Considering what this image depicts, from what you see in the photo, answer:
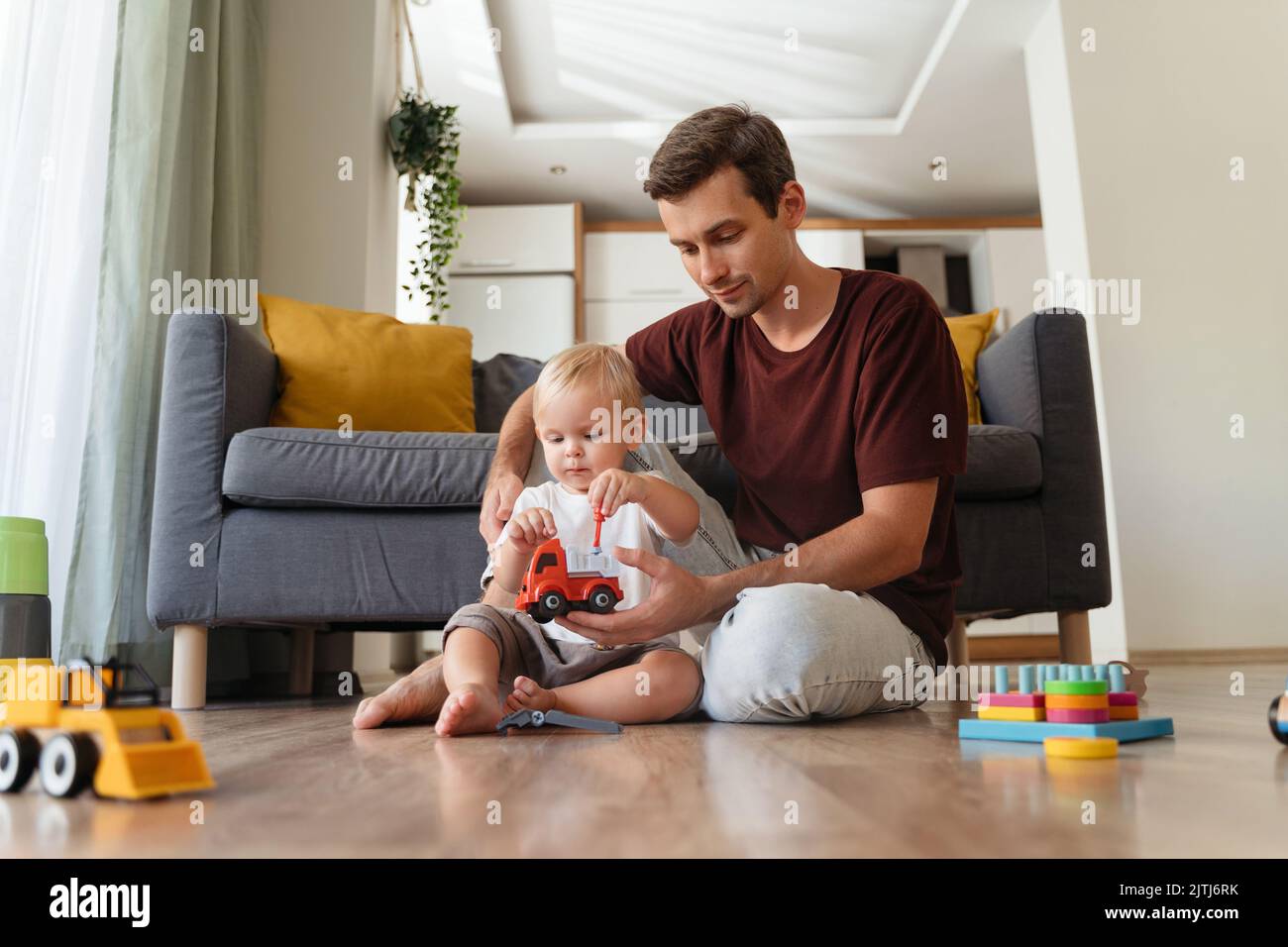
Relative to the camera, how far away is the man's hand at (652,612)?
116 cm

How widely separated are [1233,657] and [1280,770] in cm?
269

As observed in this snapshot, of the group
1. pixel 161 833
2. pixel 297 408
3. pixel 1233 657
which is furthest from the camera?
pixel 1233 657

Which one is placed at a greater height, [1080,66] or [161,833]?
[1080,66]

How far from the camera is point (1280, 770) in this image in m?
0.78

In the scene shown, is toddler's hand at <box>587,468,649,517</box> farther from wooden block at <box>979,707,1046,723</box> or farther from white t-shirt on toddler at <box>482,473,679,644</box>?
wooden block at <box>979,707,1046,723</box>

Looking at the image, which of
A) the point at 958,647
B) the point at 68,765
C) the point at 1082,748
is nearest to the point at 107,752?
the point at 68,765

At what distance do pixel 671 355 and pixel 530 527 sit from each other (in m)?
0.45

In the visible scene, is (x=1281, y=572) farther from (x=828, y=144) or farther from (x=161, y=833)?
(x=161, y=833)

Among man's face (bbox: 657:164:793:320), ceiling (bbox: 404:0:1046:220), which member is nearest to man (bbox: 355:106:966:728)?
man's face (bbox: 657:164:793:320)

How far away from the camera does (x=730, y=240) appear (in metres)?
1.34

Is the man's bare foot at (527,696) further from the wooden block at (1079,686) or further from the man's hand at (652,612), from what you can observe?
the wooden block at (1079,686)

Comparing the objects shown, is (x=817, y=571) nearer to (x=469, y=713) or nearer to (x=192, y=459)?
(x=469, y=713)

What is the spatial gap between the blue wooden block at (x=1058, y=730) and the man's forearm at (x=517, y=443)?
2.66 feet
